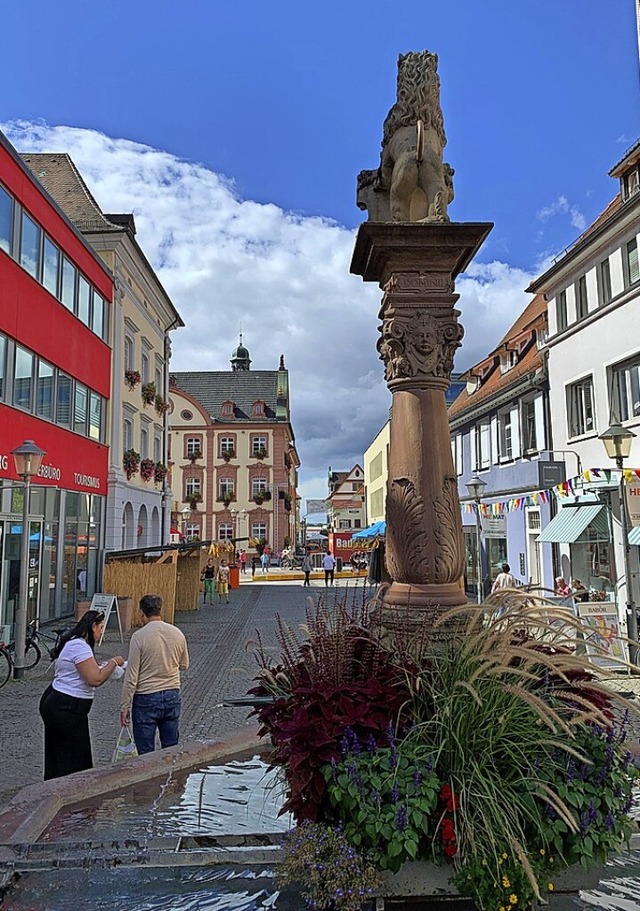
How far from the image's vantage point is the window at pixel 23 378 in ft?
56.2

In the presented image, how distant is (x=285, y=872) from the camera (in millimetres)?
2920

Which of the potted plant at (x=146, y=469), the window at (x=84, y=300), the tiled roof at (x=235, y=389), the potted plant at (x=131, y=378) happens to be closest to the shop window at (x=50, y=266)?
the window at (x=84, y=300)

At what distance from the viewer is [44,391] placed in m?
19.1

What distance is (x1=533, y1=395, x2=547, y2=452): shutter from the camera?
22.2 m

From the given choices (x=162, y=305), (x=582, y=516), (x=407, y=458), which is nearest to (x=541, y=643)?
(x=407, y=458)

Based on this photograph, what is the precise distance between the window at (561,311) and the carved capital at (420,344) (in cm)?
1653

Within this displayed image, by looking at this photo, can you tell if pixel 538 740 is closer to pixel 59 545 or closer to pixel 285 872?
pixel 285 872

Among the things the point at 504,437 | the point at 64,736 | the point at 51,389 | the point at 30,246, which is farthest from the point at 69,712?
the point at 504,437

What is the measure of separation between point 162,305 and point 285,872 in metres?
32.9

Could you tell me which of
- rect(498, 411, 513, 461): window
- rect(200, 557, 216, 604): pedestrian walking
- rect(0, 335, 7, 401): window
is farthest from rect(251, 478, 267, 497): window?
rect(0, 335, 7, 401): window

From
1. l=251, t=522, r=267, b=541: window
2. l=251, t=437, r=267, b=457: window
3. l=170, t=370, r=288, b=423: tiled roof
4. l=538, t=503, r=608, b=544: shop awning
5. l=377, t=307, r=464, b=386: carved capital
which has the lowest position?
l=538, t=503, r=608, b=544: shop awning

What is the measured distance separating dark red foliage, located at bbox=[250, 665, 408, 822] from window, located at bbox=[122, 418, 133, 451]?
25.1 metres

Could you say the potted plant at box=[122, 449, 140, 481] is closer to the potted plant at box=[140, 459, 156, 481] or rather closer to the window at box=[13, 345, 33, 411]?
the potted plant at box=[140, 459, 156, 481]

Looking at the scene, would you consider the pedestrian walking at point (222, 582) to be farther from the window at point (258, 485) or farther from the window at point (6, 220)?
the window at point (258, 485)
